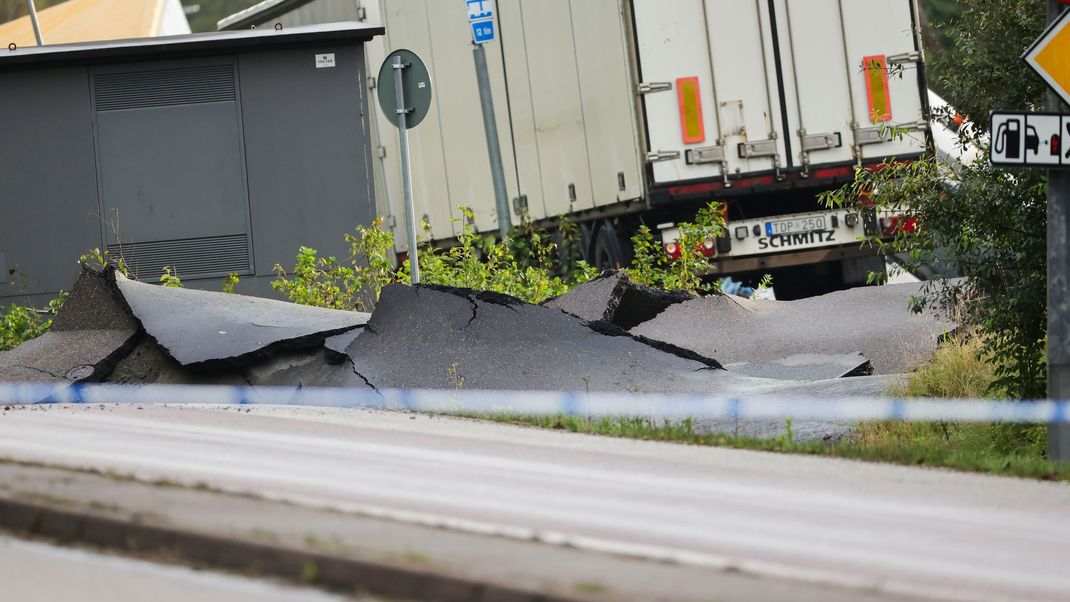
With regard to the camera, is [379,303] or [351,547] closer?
[351,547]

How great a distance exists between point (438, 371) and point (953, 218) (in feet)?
11.6

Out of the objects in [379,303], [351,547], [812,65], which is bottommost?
[351,547]

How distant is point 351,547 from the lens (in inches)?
200

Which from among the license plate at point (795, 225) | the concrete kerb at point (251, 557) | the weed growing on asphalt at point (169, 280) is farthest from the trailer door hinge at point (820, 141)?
the concrete kerb at point (251, 557)

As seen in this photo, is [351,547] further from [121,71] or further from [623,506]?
[121,71]

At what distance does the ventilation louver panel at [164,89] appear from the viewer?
1734 cm

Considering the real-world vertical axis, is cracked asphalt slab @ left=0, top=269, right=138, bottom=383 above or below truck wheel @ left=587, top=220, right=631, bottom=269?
below

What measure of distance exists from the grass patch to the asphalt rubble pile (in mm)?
361

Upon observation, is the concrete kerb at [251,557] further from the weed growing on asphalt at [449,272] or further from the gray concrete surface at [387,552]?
the weed growing on asphalt at [449,272]

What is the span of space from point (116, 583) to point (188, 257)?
12.4m

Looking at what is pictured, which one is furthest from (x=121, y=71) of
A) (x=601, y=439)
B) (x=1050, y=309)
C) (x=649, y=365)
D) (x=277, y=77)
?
(x=1050, y=309)

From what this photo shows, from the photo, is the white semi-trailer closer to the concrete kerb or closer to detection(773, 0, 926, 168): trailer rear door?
detection(773, 0, 926, 168): trailer rear door

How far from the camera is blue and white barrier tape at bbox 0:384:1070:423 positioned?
10.7 metres

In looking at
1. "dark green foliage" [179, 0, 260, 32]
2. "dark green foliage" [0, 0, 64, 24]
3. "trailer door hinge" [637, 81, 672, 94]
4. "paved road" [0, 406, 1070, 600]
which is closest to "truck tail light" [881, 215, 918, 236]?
"paved road" [0, 406, 1070, 600]
